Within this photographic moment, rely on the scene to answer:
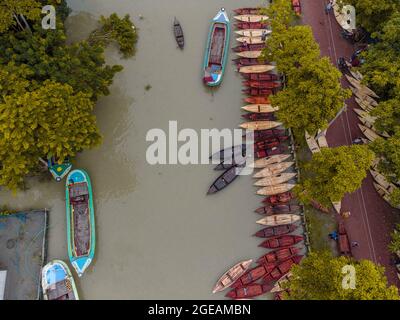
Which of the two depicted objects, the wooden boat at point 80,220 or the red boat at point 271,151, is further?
the red boat at point 271,151

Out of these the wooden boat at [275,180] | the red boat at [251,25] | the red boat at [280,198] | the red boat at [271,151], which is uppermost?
the red boat at [251,25]

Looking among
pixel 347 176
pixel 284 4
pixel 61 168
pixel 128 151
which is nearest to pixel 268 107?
pixel 284 4

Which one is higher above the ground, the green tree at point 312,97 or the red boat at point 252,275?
the green tree at point 312,97

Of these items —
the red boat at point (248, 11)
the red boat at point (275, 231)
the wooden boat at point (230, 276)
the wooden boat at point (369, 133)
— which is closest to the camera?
the wooden boat at point (230, 276)

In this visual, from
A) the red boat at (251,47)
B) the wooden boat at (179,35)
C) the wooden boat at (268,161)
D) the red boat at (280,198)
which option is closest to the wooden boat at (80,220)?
the wooden boat at (268,161)

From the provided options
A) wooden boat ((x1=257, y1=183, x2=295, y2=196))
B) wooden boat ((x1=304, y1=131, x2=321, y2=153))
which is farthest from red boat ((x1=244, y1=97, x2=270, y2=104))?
wooden boat ((x1=257, y1=183, x2=295, y2=196))

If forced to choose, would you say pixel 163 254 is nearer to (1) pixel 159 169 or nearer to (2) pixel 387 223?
(1) pixel 159 169

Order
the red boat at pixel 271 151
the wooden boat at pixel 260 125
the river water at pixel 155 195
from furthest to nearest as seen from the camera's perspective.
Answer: the wooden boat at pixel 260 125, the red boat at pixel 271 151, the river water at pixel 155 195

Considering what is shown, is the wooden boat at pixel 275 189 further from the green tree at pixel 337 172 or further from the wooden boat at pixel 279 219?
the green tree at pixel 337 172
